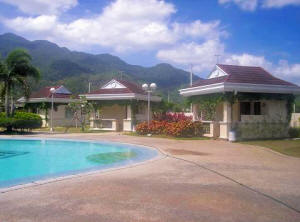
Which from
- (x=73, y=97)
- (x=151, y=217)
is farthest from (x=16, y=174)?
(x=73, y=97)

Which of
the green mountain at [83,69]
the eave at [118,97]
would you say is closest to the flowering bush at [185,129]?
the eave at [118,97]

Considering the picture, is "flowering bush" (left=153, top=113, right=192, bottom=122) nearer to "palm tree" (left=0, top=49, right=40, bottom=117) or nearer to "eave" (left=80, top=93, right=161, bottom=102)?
"eave" (left=80, top=93, right=161, bottom=102)

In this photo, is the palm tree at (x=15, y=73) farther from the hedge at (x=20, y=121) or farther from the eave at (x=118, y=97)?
the eave at (x=118, y=97)

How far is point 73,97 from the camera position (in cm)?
3322

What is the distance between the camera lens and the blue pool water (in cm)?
1125

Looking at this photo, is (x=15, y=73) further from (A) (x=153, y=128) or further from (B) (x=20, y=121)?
(A) (x=153, y=128)

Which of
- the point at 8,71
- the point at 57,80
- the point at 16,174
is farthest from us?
the point at 57,80

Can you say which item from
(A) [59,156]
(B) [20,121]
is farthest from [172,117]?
(B) [20,121]

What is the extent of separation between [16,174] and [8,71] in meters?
15.9

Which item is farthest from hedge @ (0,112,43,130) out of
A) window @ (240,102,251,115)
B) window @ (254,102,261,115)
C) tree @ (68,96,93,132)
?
window @ (254,102,261,115)

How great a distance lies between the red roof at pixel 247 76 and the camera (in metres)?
20.0

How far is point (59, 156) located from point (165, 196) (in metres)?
10.1

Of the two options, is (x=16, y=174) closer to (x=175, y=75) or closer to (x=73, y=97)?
(x=73, y=97)

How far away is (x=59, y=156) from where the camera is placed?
15.2 meters
